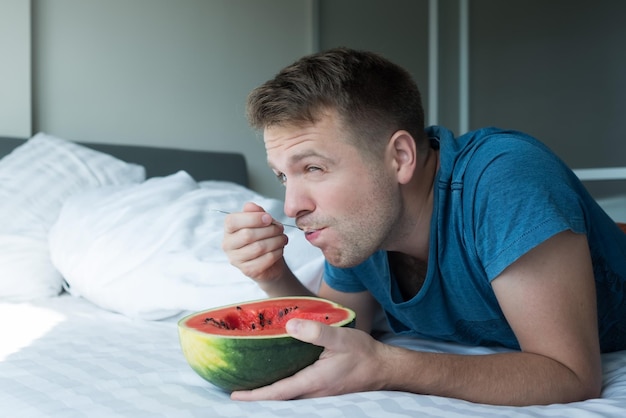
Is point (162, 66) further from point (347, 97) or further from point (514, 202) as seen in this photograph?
point (514, 202)

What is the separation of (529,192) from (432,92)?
3.55m

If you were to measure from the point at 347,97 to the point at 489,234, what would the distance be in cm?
36

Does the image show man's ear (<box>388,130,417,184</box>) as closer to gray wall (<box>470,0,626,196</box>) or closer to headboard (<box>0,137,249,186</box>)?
headboard (<box>0,137,249,186</box>)

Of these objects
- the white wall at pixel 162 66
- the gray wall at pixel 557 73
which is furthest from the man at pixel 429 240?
the gray wall at pixel 557 73

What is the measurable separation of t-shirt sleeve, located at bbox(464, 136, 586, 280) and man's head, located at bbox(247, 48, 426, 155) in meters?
0.19

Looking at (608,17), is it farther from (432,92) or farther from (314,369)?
(314,369)

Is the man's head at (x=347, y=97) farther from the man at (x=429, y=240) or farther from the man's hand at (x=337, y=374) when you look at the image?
the man's hand at (x=337, y=374)

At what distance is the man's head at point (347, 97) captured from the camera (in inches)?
48.4

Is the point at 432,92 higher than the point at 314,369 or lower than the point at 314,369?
higher

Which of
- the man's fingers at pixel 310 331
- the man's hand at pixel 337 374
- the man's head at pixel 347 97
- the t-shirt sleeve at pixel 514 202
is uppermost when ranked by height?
the man's head at pixel 347 97

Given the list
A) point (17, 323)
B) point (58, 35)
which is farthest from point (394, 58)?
point (17, 323)

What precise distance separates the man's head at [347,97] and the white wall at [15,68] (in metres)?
1.75

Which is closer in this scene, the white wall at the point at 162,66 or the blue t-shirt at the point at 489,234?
the blue t-shirt at the point at 489,234

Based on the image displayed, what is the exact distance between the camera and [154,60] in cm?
321
